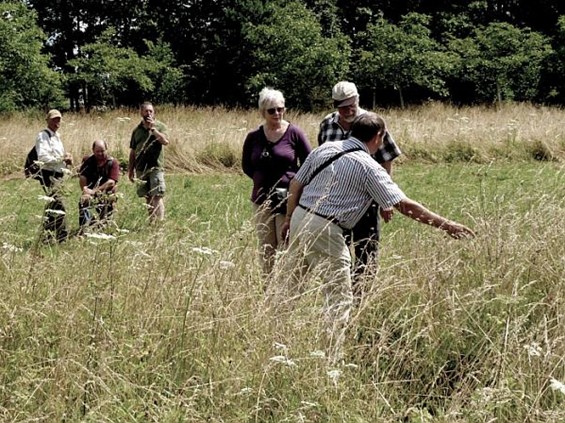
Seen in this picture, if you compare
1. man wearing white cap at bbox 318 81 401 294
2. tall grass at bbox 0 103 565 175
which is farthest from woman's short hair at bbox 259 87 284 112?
tall grass at bbox 0 103 565 175

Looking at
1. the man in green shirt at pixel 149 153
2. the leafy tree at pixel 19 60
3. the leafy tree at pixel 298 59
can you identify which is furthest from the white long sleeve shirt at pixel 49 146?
the leafy tree at pixel 298 59

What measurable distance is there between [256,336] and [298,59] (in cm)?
2259

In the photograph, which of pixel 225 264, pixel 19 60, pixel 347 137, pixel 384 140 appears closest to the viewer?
pixel 225 264

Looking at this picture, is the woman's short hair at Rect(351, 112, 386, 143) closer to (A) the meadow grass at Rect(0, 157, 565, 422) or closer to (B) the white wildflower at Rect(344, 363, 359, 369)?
(A) the meadow grass at Rect(0, 157, 565, 422)

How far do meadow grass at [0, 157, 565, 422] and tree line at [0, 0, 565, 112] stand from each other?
20.7 metres

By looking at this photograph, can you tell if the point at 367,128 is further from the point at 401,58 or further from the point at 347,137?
the point at 401,58

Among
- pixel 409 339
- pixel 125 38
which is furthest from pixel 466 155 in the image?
pixel 125 38

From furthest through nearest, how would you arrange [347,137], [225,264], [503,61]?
[503,61] < [347,137] < [225,264]

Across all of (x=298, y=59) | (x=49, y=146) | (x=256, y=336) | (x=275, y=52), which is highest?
(x=256, y=336)

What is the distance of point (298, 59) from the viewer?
25094 millimetres

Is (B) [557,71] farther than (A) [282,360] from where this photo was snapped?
Yes

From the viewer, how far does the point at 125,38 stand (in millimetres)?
36125

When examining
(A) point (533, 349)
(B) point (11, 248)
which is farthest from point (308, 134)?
(A) point (533, 349)

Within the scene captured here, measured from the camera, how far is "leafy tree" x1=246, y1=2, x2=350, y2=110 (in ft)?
83.0
